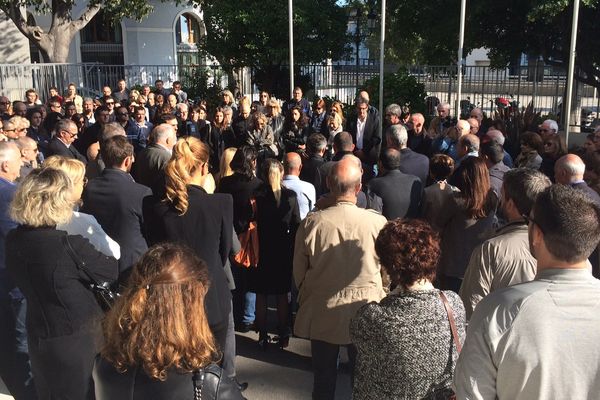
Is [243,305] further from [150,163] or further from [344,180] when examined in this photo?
[344,180]

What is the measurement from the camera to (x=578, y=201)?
2.01 m

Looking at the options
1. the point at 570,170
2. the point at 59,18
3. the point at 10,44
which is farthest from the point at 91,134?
the point at 10,44

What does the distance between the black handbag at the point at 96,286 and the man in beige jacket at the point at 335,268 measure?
1206 mm

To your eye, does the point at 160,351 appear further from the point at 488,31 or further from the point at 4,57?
the point at 4,57

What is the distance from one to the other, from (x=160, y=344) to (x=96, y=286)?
46.5 inches

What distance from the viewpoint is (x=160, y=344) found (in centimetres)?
211

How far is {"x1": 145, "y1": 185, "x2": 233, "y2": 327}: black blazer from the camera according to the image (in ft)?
12.1

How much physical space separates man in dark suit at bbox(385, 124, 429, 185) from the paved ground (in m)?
1.90

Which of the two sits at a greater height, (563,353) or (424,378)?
(563,353)

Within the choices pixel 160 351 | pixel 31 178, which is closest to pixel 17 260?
pixel 31 178

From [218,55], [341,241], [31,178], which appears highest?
[218,55]

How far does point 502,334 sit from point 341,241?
5.95 ft

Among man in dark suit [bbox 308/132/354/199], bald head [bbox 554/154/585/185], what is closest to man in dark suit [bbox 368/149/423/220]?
man in dark suit [bbox 308/132/354/199]

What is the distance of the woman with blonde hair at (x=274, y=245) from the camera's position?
16.3 ft
